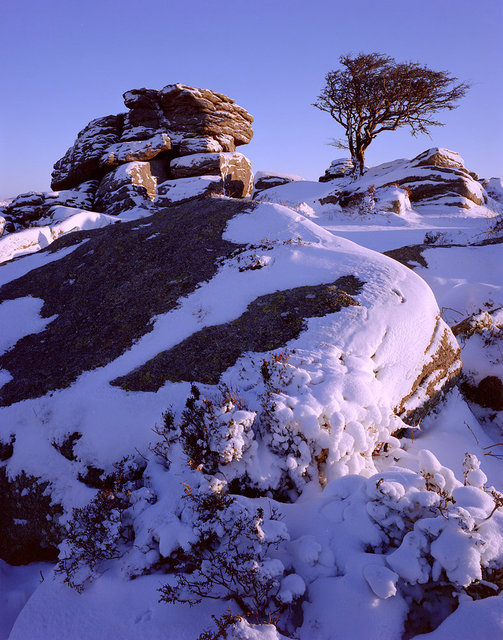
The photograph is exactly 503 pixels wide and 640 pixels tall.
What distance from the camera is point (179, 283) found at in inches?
234

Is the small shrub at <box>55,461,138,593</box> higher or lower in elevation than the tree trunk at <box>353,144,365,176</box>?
lower

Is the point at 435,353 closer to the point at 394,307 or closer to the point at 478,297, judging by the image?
the point at 394,307

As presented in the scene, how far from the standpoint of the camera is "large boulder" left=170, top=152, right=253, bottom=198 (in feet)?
76.4

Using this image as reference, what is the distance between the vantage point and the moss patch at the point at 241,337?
4324mm

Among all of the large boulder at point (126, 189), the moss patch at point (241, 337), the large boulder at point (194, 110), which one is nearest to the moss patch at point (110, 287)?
the moss patch at point (241, 337)

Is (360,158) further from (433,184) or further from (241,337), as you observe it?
(241,337)

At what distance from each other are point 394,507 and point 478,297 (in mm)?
6295

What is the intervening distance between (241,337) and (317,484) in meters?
2.03

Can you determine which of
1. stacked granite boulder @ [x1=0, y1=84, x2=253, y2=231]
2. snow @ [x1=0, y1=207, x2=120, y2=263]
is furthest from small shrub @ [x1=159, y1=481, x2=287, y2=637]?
stacked granite boulder @ [x1=0, y1=84, x2=253, y2=231]

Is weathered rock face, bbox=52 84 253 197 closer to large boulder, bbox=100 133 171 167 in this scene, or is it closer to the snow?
large boulder, bbox=100 133 171 167

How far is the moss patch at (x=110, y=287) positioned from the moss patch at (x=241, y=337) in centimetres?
94

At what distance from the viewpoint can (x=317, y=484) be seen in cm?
339

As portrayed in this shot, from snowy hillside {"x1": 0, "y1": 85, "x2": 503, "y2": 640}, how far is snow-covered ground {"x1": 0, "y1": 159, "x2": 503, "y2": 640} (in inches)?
0.7

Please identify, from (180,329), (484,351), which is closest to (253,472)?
(180,329)
